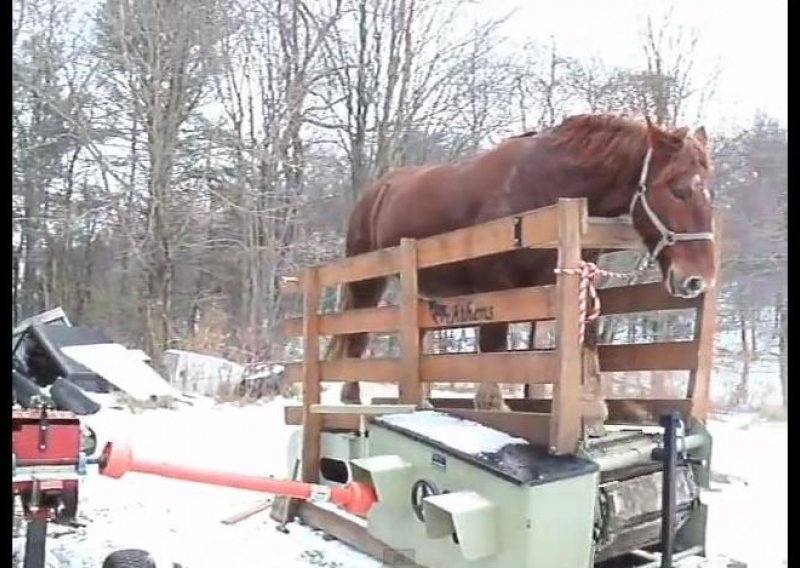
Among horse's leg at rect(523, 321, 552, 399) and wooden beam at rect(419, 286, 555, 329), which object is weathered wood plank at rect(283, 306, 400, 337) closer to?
wooden beam at rect(419, 286, 555, 329)

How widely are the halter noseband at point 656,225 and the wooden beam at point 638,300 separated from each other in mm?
71

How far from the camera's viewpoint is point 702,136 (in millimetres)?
1034

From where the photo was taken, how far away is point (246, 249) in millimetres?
1055

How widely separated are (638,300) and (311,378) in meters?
0.60

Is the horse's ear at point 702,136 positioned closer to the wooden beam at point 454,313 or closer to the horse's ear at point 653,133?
the horse's ear at point 653,133

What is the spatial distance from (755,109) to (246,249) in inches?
24.6

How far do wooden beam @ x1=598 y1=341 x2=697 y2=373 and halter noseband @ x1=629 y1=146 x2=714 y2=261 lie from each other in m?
0.15

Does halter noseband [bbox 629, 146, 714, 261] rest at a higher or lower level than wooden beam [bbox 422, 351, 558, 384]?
higher

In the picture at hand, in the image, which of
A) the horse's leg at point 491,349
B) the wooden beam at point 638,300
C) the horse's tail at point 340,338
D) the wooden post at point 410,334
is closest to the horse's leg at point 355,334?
the horse's tail at point 340,338

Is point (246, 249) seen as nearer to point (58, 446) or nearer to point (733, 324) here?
point (58, 446)

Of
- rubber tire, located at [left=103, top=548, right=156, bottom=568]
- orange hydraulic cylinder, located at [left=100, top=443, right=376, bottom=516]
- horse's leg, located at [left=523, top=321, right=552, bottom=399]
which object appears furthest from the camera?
horse's leg, located at [left=523, top=321, right=552, bottom=399]

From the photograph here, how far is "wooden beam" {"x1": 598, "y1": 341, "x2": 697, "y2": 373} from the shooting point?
3.72 feet

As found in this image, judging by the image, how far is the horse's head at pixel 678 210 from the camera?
1.02 metres

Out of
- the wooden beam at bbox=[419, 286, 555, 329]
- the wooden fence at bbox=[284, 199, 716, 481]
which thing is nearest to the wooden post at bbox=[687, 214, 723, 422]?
the wooden fence at bbox=[284, 199, 716, 481]
